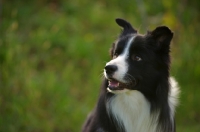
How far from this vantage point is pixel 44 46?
8.93m

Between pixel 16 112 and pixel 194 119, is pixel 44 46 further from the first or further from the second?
pixel 194 119

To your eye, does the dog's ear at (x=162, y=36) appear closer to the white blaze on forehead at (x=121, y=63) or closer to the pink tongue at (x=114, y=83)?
the white blaze on forehead at (x=121, y=63)

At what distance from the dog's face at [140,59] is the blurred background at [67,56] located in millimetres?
1616

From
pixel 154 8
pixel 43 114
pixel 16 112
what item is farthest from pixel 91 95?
pixel 154 8

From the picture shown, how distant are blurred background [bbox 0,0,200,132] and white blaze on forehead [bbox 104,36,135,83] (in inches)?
66.2

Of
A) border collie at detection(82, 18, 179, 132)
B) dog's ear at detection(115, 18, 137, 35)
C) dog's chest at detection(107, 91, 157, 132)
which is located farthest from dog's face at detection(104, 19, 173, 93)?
dog's ear at detection(115, 18, 137, 35)

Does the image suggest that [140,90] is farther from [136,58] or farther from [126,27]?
[126,27]

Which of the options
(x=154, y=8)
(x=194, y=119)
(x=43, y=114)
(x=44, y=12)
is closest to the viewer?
(x=43, y=114)

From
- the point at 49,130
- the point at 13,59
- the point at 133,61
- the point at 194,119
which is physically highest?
the point at 133,61

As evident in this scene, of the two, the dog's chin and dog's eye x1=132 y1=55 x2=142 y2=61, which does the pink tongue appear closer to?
the dog's chin

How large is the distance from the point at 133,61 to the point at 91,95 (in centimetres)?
325

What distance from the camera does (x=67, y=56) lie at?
913 cm

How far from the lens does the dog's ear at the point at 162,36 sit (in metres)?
4.78

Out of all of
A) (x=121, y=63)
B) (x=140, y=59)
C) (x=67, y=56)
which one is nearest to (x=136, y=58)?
(x=140, y=59)
